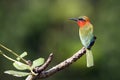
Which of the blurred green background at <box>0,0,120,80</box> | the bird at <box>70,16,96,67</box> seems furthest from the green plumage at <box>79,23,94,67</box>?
the blurred green background at <box>0,0,120,80</box>

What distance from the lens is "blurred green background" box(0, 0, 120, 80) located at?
6.69 m

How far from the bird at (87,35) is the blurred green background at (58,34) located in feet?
16.3

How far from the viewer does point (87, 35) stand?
1364 mm

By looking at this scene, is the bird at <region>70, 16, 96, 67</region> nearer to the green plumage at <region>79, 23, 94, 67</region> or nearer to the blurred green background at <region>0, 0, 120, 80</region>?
the green plumage at <region>79, 23, 94, 67</region>

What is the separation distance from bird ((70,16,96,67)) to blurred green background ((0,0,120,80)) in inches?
196

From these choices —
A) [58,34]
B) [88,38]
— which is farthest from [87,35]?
[58,34]

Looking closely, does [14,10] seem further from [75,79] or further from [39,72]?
[39,72]

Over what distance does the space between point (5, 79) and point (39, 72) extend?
408cm

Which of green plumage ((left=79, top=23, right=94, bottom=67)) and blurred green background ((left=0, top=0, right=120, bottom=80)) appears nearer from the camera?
green plumage ((left=79, top=23, right=94, bottom=67))

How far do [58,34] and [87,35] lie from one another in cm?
583

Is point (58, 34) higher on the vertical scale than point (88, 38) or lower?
lower

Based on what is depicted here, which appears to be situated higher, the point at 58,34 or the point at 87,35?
the point at 87,35

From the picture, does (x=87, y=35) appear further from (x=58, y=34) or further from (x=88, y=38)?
(x=58, y=34)

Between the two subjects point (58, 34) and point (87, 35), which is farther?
point (58, 34)
